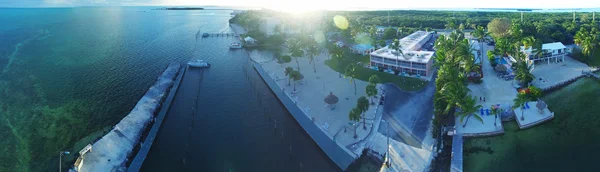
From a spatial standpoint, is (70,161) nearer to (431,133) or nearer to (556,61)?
(431,133)

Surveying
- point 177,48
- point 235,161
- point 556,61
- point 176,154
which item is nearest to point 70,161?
point 176,154

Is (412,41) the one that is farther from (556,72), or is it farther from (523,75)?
(523,75)

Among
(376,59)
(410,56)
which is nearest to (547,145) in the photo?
(410,56)

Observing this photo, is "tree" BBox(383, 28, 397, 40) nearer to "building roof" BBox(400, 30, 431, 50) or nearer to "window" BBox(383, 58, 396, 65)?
"building roof" BBox(400, 30, 431, 50)

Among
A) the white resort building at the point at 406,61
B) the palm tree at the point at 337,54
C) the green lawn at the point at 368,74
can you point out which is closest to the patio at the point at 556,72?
the white resort building at the point at 406,61

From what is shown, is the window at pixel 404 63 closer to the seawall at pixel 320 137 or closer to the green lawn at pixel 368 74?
the green lawn at pixel 368 74

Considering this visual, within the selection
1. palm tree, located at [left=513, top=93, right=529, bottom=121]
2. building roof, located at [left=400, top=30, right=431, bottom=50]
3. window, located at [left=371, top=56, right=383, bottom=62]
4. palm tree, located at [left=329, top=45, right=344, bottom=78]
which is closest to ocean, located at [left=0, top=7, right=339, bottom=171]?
palm tree, located at [left=329, top=45, right=344, bottom=78]
